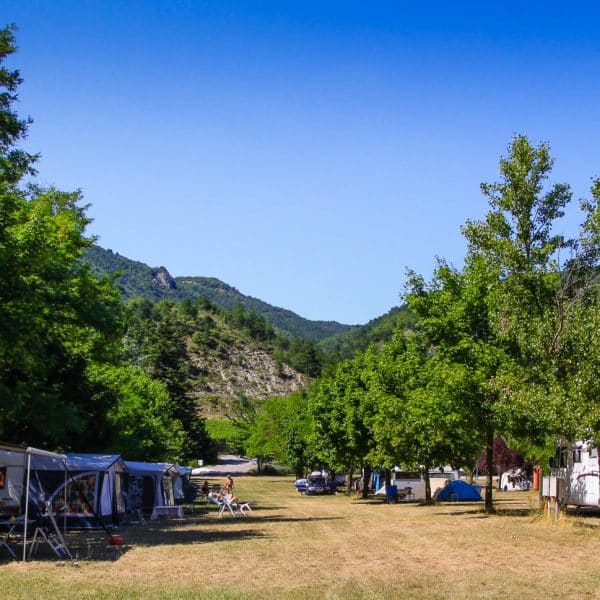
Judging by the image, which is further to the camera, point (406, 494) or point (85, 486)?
point (406, 494)

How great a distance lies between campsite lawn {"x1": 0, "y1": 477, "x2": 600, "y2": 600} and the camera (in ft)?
43.6

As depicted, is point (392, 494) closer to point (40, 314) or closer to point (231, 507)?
point (231, 507)

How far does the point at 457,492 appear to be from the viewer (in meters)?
52.6

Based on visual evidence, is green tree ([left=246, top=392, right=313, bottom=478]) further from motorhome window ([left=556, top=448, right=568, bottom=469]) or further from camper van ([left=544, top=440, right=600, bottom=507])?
camper van ([left=544, top=440, right=600, bottom=507])

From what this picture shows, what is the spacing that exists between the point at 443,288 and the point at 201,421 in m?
58.2

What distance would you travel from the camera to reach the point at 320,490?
70312 millimetres

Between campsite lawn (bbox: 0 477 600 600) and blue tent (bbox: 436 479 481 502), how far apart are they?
2491cm

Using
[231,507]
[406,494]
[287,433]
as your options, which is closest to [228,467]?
[287,433]

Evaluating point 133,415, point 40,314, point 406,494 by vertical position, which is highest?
point 40,314

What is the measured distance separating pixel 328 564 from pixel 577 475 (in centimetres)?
1701

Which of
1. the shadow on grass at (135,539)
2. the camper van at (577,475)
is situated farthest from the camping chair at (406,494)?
the shadow on grass at (135,539)

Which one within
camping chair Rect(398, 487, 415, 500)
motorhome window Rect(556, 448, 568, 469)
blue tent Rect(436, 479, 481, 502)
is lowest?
camping chair Rect(398, 487, 415, 500)

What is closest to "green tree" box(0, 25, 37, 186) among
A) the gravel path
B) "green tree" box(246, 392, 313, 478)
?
"green tree" box(246, 392, 313, 478)

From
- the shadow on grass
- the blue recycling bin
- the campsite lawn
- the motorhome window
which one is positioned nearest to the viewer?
the campsite lawn
